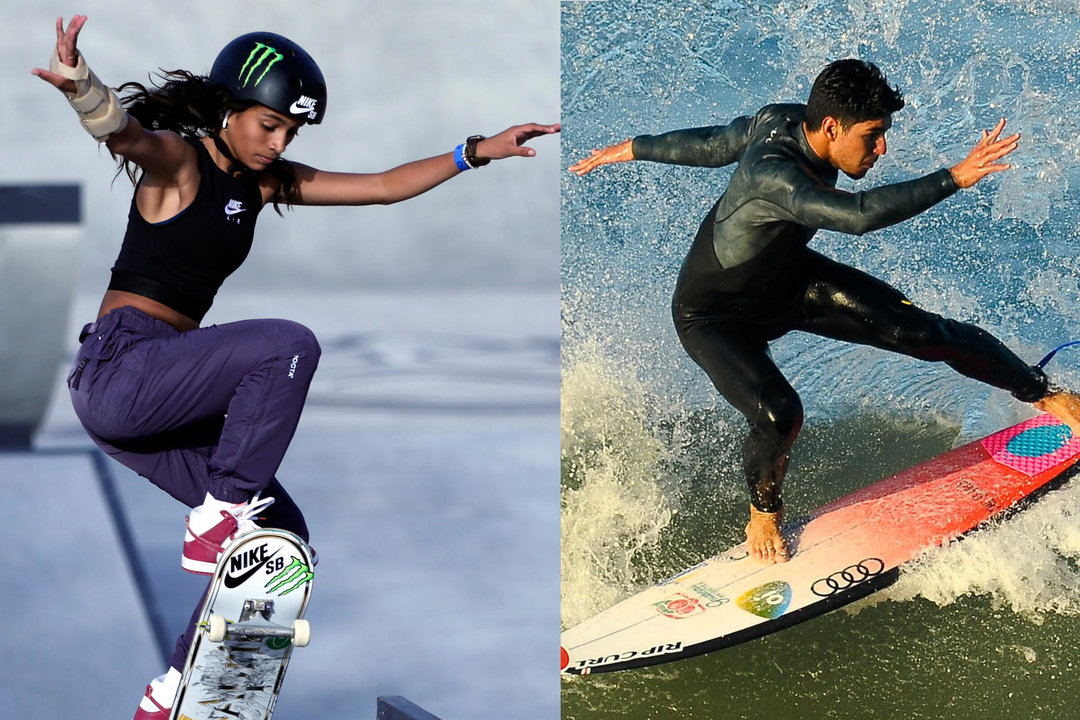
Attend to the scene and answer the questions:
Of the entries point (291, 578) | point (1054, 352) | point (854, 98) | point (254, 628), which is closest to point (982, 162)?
point (854, 98)

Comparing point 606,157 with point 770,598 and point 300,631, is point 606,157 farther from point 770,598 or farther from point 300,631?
point 300,631

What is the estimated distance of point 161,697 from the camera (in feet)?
8.44

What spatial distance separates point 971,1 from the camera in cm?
372

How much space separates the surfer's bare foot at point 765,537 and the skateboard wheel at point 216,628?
1954mm

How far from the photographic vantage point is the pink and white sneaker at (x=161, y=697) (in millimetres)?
2557

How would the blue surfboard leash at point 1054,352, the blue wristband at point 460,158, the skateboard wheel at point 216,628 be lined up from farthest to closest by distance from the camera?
the blue surfboard leash at point 1054,352 → the blue wristband at point 460,158 → the skateboard wheel at point 216,628

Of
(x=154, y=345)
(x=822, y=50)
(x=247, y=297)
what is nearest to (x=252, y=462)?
(x=154, y=345)

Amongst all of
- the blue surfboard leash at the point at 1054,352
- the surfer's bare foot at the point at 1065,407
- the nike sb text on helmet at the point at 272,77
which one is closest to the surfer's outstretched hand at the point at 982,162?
the blue surfboard leash at the point at 1054,352

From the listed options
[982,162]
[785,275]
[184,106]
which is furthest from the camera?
[785,275]

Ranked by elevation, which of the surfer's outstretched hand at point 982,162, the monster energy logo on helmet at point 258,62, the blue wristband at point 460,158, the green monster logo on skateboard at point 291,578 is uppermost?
the surfer's outstretched hand at point 982,162

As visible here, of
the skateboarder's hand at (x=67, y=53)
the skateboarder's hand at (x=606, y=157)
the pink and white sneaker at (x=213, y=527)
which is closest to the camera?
the skateboarder's hand at (x=67, y=53)

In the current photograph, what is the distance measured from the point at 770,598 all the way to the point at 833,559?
220mm

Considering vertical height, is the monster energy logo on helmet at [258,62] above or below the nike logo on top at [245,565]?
Result: above

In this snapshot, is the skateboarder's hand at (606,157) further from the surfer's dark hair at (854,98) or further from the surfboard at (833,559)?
the surfboard at (833,559)
